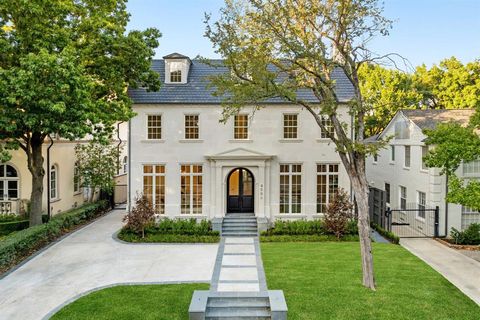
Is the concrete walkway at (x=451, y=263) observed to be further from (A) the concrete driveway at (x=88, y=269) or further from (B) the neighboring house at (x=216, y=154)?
(A) the concrete driveway at (x=88, y=269)

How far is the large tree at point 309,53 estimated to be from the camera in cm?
1133

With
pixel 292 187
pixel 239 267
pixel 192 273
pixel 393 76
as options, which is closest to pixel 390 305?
pixel 239 267

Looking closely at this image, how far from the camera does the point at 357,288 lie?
1147 centimetres

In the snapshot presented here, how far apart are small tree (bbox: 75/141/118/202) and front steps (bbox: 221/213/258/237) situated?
9.42 meters

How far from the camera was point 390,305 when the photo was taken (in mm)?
10391

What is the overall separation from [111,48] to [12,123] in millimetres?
5491

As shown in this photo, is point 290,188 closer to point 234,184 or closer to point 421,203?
point 234,184

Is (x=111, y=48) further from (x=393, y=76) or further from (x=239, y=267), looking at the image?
(x=393, y=76)

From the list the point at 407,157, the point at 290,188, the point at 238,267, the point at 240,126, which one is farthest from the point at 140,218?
the point at 407,157

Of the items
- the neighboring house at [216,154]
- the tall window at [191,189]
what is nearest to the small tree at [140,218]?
the neighboring house at [216,154]

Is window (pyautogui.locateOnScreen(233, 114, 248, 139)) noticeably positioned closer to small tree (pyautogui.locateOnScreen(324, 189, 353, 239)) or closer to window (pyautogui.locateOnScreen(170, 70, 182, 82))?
window (pyautogui.locateOnScreen(170, 70, 182, 82))

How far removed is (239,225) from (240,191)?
2518 mm

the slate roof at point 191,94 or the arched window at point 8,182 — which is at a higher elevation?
the slate roof at point 191,94

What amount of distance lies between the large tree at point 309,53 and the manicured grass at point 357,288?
37.7 inches
